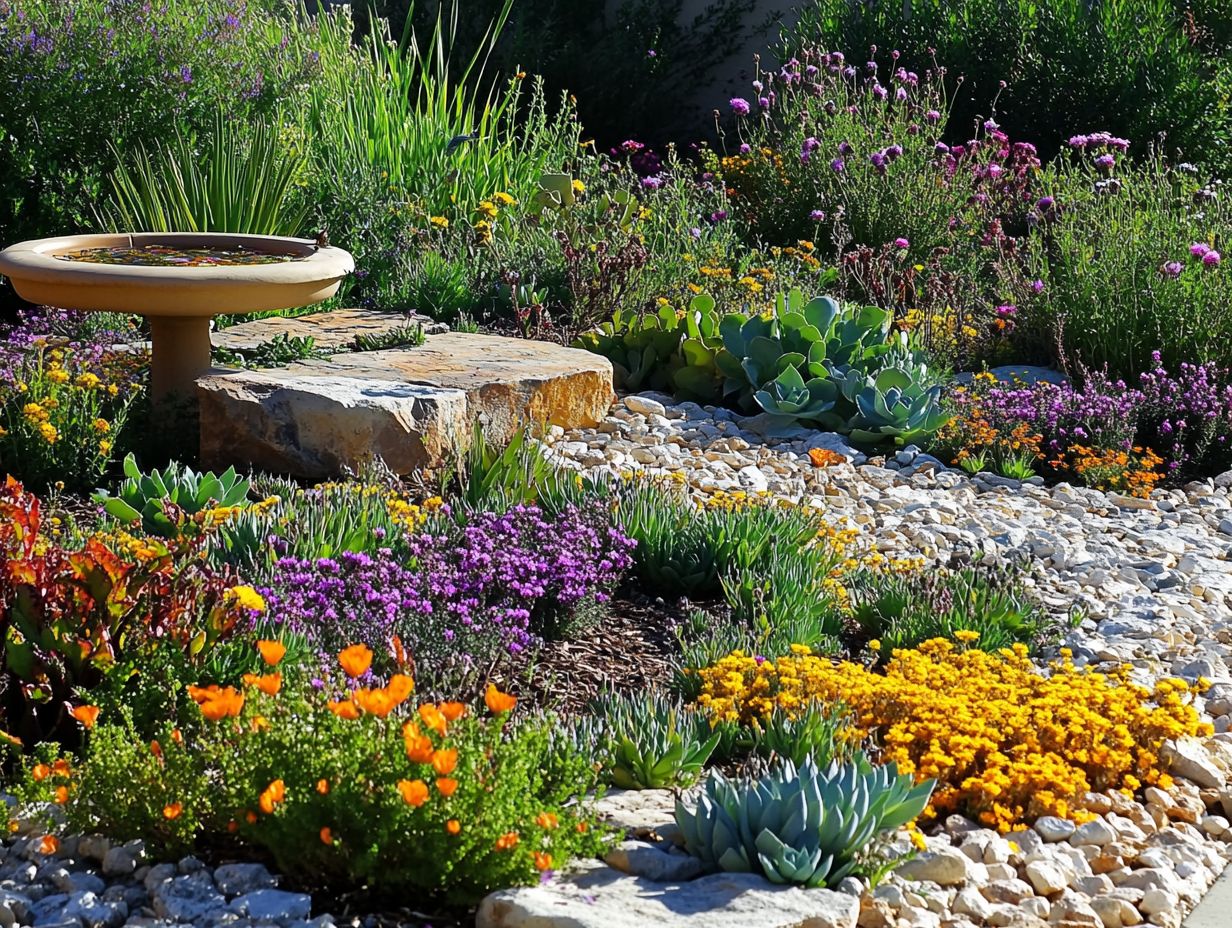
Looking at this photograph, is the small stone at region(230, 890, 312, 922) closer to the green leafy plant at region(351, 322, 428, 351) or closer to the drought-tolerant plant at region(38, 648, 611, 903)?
the drought-tolerant plant at region(38, 648, 611, 903)

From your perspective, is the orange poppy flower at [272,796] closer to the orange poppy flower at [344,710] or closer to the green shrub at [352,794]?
the green shrub at [352,794]

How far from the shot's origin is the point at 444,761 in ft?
7.95

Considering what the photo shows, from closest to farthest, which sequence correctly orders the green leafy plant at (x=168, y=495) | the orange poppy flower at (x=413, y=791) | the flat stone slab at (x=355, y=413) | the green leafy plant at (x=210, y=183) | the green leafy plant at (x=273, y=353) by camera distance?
the orange poppy flower at (x=413, y=791)
the green leafy plant at (x=168, y=495)
the flat stone slab at (x=355, y=413)
the green leafy plant at (x=273, y=353)
the green leafy plant at (x=210, y=183)

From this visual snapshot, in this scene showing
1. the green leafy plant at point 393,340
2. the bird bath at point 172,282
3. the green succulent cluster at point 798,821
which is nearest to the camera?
the green succulent cluster at point 798,821

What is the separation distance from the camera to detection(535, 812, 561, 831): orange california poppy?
102 inches

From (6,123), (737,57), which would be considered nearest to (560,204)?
(6,123)

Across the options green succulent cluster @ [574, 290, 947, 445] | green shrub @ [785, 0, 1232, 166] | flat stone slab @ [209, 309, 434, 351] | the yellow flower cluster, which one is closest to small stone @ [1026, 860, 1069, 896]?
the yellow flower cluster

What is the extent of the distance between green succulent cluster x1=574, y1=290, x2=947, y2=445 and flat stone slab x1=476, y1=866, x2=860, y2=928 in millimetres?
3819

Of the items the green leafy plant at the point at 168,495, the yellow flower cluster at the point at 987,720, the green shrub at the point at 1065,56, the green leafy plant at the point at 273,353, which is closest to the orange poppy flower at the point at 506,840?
the yellow flower cluster at the point at 987,720

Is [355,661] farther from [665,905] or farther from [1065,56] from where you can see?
[1065,56]

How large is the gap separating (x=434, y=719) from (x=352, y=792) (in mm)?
194

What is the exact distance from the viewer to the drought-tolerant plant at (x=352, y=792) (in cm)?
253

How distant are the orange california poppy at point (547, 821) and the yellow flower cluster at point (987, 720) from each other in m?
0.86

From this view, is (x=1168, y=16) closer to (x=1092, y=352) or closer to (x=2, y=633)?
(x=1092, y=352)
